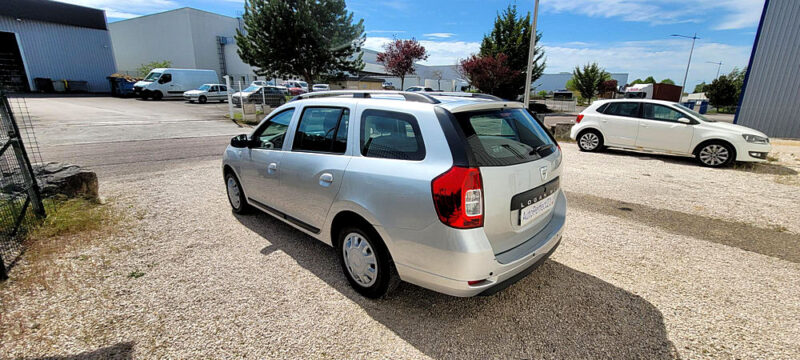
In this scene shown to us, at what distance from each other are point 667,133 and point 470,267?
862 cm

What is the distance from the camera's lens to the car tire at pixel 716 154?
24.9ft

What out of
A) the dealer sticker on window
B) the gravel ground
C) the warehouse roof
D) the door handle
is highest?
the warehouse roof

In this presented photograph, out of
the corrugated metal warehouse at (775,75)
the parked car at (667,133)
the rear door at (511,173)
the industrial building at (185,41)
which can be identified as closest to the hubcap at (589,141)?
the parked car at (667,133)

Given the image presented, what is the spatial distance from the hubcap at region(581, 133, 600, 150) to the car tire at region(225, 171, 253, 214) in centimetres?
891

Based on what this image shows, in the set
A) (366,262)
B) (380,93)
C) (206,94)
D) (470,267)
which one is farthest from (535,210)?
(206,94)

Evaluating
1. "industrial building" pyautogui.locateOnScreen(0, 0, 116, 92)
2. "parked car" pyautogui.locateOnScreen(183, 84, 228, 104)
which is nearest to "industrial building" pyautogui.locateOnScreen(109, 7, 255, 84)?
"industrial building" pyautogui.locateOnScreen(0, 0, 116, 92)

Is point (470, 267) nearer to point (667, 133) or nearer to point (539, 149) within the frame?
point (539, 149)

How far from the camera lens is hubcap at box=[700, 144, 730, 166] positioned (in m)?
7.64

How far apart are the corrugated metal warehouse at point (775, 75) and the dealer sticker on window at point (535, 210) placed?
58.1 feet

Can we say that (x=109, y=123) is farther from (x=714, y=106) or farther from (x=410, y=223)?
(x=714, y=106)

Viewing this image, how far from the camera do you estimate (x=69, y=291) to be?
112 inches

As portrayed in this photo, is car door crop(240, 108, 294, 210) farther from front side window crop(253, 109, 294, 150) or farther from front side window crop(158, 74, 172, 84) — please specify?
front side window crop(158, 74, 172, 84)

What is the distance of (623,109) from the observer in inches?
351

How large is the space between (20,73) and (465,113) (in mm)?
47221
